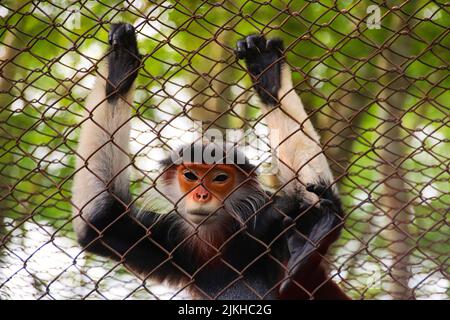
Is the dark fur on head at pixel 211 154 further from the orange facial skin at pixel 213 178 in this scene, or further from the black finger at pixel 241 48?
the black finger at pixel 241 48

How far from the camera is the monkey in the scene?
276 centimetres

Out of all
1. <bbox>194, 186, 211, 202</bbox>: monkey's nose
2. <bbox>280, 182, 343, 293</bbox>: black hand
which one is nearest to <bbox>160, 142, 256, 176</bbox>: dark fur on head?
<bbox>194, 186, 211, 202</bbox>: monkey's nose

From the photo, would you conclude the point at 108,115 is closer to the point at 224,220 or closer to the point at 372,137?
the point at 224,220

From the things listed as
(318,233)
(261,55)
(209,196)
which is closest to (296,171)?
(318,233)

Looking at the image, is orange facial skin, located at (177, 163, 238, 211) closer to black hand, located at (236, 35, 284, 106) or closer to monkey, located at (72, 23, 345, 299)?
monkey, located at (72, 23, 345, 299)

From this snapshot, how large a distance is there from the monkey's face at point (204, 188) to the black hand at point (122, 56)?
0.50 meters

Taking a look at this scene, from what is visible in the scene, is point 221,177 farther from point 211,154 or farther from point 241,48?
point 241,48

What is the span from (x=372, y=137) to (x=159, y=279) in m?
3.57

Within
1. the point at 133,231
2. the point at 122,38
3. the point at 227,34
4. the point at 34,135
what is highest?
the point at 227,34

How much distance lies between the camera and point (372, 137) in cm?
618

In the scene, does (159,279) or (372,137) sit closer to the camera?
(159,279)

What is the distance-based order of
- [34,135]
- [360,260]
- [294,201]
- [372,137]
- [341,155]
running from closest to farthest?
[294,201], [360,260], [341,155], [34,135], [372,137]

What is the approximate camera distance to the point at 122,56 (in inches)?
112

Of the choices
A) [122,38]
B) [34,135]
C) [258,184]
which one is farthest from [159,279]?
[34,135]
